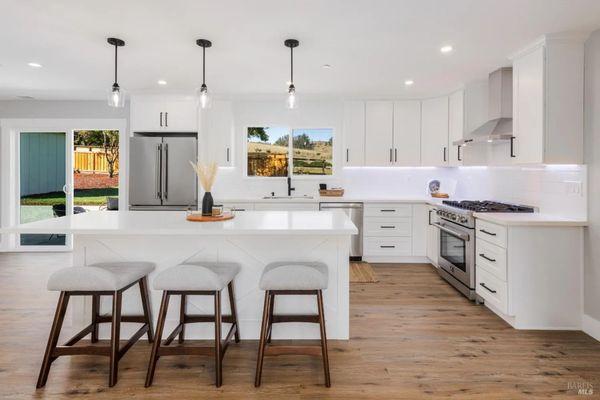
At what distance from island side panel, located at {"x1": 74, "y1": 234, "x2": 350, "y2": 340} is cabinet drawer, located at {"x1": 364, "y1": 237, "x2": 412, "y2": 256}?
2.50 metres

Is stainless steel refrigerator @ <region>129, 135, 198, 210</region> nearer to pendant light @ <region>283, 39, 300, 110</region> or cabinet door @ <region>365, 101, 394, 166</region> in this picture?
pendant light @ <region>283, 39, 300, 110</region>

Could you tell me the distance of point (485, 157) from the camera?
4375 mm

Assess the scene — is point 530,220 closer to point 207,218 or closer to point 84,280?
point 207,218

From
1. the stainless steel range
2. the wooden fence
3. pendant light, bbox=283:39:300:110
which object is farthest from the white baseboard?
the wooden fence

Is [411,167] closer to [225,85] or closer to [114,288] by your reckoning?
[225,85]

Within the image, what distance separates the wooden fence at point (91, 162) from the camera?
625 cm

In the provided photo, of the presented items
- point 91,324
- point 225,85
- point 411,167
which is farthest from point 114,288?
point 411,167

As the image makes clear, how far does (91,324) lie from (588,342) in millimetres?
3807

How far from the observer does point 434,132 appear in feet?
17.0

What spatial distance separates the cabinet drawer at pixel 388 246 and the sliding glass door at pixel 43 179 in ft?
15.7

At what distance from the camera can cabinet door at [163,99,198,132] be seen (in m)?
4.99

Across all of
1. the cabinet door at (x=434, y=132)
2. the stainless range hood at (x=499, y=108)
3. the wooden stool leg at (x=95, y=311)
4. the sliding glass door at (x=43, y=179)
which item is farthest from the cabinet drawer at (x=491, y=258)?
the sliding glass door at (x=43, y=179)

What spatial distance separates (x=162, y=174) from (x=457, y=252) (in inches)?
152

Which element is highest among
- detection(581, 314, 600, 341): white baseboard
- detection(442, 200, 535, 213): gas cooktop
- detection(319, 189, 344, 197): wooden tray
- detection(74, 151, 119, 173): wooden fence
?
detection(74, 151, 119, 173): wooden fence
